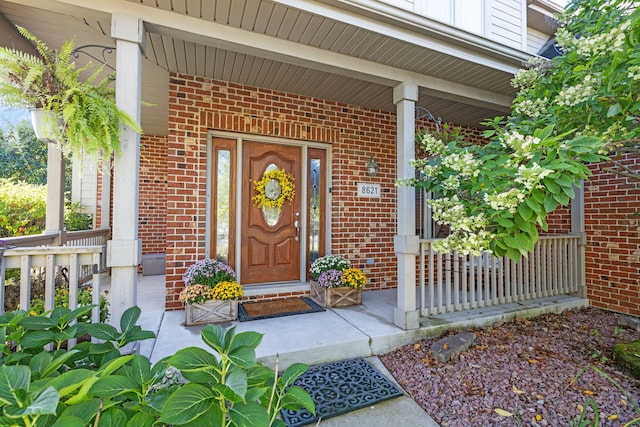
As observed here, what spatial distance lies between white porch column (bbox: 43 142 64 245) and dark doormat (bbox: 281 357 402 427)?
339 cm

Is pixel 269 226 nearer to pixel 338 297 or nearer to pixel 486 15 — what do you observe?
pixel 338 297

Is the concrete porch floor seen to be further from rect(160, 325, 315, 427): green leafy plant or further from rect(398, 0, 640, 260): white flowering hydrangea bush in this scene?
rect(160, 325, 315, 427): green leafy plant

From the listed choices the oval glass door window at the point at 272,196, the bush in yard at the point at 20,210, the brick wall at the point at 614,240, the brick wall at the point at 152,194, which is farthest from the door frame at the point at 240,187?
the brick wall at the point at 614,240

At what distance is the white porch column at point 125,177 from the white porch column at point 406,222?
2192 mm

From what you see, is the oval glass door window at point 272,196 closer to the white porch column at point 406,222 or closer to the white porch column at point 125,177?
the white porch column at point 406,222

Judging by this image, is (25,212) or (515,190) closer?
(515,190)

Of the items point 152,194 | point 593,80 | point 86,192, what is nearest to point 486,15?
point 593,80

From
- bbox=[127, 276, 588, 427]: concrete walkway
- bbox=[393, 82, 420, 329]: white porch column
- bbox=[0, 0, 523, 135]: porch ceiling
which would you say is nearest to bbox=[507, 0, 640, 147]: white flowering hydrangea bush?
bbox=[0, 0, 523, 135]: porch ceiling

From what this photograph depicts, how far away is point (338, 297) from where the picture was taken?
3430 mm

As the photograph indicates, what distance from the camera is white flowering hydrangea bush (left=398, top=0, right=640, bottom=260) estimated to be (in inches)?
64.5

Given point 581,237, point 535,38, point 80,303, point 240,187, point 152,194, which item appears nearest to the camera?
point 80,303

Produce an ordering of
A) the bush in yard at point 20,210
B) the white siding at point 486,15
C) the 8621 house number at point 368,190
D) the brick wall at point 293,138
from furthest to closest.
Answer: the 8621 house number at point 368,190, the bush in yard at point 20,210, the brick wall at point 293,138, the white siding at point 486,15

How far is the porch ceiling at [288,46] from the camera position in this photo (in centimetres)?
212

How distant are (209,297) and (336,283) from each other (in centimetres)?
136
